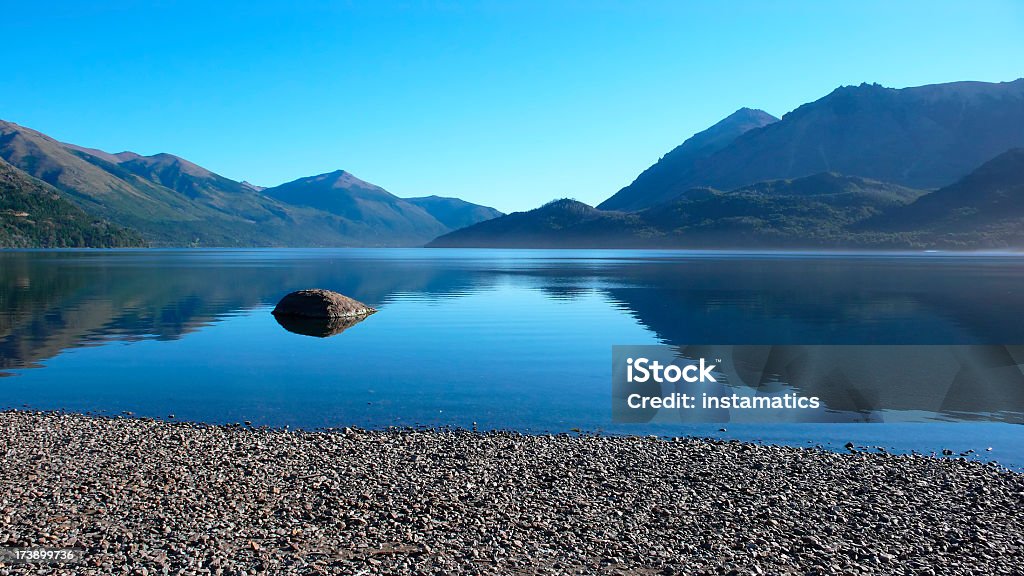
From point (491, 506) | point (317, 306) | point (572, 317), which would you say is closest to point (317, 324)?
point (317, 306)

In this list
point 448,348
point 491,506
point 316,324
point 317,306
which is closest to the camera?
point 491,506

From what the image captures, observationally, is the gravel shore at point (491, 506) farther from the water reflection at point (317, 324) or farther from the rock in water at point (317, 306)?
the rock in water at point (317, 306)

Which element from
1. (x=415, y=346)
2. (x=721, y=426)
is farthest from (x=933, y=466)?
(x=415, y=346)

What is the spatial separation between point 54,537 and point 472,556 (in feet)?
21.0

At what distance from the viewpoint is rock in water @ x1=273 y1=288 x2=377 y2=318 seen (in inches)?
1781

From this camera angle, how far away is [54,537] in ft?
35.0

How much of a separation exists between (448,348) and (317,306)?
1551 cm

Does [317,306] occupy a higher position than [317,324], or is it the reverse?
[317,306]

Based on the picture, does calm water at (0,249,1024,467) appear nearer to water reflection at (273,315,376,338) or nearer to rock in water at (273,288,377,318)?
water reflection at (273,315,376,338)

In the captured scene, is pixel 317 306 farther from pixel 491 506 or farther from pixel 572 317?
pixel 491 506

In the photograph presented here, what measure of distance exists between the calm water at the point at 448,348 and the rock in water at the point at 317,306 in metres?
1.65

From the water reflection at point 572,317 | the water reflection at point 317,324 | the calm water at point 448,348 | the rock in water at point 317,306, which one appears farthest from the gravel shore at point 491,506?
the rock in water at point 317,306

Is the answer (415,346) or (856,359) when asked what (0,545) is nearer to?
(415,346)

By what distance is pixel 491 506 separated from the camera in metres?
12.3
